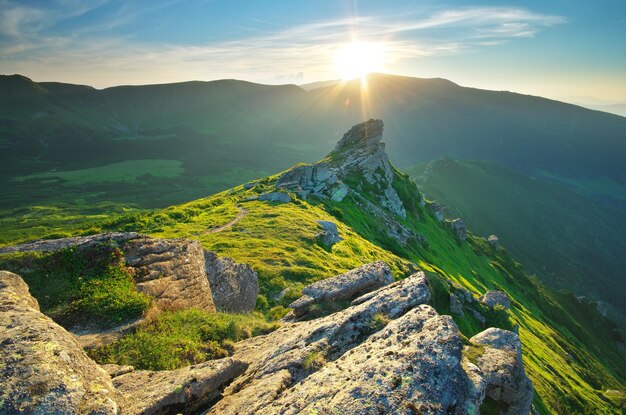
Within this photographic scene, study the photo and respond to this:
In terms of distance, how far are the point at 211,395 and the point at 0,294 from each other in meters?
7.78

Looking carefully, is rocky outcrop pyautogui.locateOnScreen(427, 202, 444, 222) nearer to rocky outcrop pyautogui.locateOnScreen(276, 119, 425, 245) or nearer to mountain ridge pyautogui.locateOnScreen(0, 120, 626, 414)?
mountain ridge pyautogui.locateOnScreen(0, 120, 626, 414)

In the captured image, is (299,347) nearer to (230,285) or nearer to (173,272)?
(173,272)

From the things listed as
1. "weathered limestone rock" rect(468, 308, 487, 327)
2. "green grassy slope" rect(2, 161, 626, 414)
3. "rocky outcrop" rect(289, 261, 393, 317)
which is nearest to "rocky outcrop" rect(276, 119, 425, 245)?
"green grassy slope" rect(2, 161, 626, 414)

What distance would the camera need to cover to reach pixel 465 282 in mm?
75062

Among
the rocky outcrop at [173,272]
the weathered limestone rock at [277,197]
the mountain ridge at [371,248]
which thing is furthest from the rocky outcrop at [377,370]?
the weathered limestone rock at [277,197]

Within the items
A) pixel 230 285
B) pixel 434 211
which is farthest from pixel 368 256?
pixel 434 211

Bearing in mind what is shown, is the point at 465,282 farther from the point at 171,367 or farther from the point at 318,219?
the point at 171,367

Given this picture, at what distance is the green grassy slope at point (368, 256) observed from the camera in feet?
106

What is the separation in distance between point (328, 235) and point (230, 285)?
64.1 feet

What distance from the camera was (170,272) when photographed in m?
18.0

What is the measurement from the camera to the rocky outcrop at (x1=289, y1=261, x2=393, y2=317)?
63.4 feet

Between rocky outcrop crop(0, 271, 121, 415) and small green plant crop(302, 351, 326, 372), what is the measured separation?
210 inches

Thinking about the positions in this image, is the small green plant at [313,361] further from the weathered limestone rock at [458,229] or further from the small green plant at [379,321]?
the weathered limestone rock at [458,229]

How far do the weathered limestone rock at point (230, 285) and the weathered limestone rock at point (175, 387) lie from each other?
925cm
